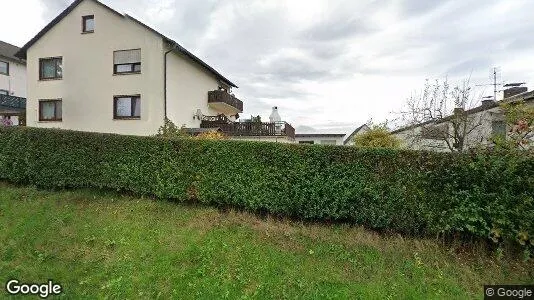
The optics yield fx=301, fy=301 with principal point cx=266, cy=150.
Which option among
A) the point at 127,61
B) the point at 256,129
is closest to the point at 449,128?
the point at 256,129

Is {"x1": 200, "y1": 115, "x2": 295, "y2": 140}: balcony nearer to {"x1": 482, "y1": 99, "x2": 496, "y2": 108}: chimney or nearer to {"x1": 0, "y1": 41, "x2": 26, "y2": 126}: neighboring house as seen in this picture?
{"x1": 482, "y1": 99, "x2": 496, "y2": 108}: chimney

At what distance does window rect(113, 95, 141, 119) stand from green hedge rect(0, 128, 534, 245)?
9.10 metres

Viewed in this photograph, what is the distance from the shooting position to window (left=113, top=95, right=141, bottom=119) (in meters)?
17.3

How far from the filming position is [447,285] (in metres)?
4.64

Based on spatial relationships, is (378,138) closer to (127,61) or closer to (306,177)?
(306,177)

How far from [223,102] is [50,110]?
10.9 m

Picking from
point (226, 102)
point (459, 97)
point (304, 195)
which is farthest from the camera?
point (226, 102)

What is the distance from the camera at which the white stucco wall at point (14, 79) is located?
2919cm

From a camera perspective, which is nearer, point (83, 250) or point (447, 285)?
point (447, 285)

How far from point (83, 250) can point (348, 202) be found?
16.8 feet

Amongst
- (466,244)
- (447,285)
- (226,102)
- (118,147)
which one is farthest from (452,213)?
(226,102)

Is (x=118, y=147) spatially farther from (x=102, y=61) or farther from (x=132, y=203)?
(x=102, y=61)

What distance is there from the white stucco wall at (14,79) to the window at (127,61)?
1990 cm

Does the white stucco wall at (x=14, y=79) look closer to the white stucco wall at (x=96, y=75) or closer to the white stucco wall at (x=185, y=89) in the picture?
the white stucco wall at (x=96, y=75)
